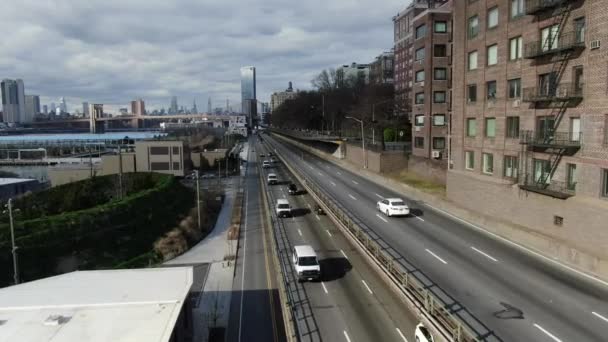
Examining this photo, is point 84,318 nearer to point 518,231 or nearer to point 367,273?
point 367,273

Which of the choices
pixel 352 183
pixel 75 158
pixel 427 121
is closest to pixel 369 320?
pixel 352 183

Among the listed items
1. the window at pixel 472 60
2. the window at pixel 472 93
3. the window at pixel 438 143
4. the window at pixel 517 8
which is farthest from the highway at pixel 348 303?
the window at pixel 438 143

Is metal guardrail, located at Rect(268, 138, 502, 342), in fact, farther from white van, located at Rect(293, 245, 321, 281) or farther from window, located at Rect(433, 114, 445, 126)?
window, located at Rect(433, 114, 445, 126)

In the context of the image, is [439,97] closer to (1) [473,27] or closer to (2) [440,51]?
(2) [440,51]

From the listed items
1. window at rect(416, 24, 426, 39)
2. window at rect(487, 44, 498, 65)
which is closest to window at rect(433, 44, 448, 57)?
window at rect(416, 24, 426, 39)

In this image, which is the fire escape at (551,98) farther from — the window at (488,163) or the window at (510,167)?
the window at (488,163)

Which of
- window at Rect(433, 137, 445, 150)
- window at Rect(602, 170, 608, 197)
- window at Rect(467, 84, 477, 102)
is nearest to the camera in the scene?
window at Rect(602, 170, 608, 197)
